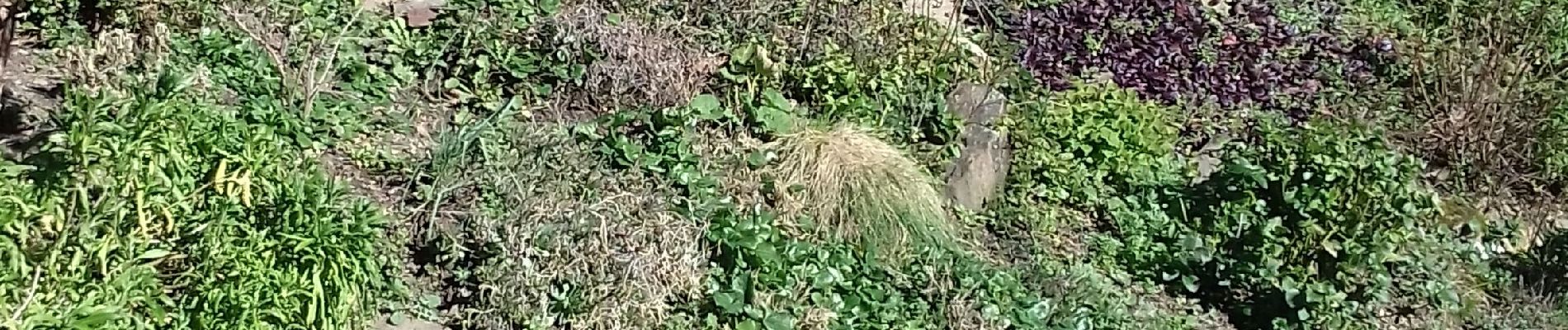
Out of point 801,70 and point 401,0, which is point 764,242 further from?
point 401,0

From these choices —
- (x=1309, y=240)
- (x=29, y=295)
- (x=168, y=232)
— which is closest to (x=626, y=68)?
(x=168, y=232)

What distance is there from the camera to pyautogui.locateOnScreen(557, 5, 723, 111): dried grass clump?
593cm

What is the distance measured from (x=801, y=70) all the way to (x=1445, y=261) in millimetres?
2460

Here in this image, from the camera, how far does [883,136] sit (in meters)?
5.93

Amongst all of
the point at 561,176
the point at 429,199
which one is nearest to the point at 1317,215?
the point at 561,176

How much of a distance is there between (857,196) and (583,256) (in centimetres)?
118

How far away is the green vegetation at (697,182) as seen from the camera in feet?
12.4

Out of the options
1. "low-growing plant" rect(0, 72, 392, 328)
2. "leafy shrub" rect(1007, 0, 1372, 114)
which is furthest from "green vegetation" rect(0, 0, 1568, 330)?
"leafy shrub" rect(1007, 0, 1372, 114)

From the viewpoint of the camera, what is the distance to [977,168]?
5926 mm

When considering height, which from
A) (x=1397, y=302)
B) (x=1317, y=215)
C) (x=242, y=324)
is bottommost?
(x=1397, y=302)

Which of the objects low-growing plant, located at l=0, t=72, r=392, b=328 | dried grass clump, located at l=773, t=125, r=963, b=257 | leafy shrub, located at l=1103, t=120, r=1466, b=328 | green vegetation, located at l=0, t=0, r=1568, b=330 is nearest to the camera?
low-growing plant, located at l=0, t=72, r=392, b=328

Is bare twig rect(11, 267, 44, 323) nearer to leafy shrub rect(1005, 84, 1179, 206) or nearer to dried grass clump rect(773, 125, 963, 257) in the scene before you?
dried grass clump rect(773, 125, 963, 257)

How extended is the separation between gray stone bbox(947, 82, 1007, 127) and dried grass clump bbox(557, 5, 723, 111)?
0.96m

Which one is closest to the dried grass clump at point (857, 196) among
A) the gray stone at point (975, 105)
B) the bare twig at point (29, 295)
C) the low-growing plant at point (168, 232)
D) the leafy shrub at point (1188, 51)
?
the gray stone at point (975, 105)
